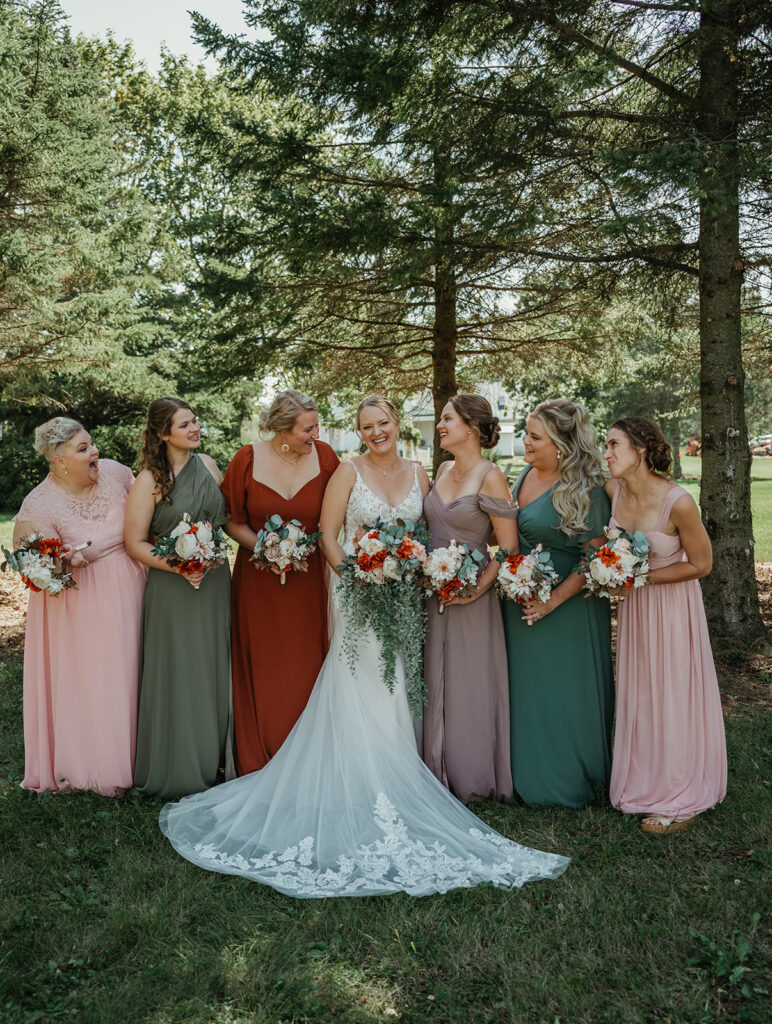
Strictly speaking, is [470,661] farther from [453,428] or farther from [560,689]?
[453,428]

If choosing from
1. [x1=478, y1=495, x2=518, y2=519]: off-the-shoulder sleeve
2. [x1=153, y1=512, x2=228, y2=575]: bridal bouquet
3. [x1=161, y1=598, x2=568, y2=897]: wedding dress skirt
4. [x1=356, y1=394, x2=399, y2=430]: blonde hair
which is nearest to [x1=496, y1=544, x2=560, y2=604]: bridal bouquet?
[x1=478, y1=495, x2=518, y2=519]: off-the-shoulder sleeve

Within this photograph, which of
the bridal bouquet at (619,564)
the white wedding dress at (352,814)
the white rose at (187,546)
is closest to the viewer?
the white wedding dress at (352,814)

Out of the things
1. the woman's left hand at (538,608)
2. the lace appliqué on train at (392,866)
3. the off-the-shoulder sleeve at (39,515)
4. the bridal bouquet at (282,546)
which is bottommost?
the lace appliqué on train at (392,866)

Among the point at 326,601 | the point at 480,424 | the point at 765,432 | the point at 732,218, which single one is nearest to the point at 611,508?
the point at 480,424

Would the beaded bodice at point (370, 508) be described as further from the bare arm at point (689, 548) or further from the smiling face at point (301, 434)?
the bare arm at point (689, 548)

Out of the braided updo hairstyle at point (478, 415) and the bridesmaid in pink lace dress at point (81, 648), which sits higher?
the braided updo hairstyle at point (478, 415)

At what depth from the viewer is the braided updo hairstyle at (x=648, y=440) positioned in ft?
15.0

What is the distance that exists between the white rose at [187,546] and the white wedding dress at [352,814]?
0.92 meters

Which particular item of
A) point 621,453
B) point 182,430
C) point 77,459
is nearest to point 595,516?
point 621,453

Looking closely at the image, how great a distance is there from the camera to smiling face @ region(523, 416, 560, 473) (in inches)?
190

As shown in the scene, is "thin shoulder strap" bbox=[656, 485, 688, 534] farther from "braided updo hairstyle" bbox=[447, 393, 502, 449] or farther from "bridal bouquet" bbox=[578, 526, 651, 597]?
"braided updo hairstyle" bbox=[447, 393, 502, 449]

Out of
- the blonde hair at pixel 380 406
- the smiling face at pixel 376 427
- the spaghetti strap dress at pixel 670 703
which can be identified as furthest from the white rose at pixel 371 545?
the spaghetti strap dress at pixel 670 703

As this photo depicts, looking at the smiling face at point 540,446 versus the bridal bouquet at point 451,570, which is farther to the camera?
the smiling face at point 540,446

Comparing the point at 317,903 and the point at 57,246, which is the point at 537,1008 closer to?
the point at 317,903
